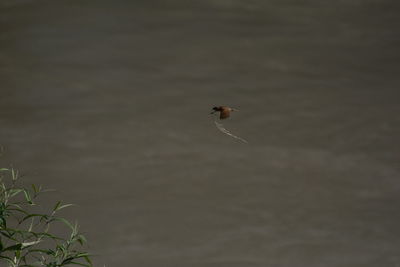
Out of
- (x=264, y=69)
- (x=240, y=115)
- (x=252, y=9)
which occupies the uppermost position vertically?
(x=252, y=9)

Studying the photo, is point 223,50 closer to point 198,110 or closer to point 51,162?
point 198,110

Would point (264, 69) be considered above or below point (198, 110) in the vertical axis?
above

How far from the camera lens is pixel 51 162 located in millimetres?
4348

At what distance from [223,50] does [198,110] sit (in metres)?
0.42

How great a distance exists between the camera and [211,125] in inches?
178

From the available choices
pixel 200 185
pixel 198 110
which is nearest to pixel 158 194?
pixel 200 185

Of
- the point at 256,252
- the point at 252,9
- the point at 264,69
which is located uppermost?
the point at 252,9

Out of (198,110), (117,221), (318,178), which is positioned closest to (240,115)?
(198,110)

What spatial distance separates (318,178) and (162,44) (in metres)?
1.26

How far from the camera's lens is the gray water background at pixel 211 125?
13.9 feet

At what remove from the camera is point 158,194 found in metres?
4.32

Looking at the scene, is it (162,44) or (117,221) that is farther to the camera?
(162,44)

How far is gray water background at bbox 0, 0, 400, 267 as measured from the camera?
4.24 metres

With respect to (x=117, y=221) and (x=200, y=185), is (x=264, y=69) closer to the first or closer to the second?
(x=200, y=185)
